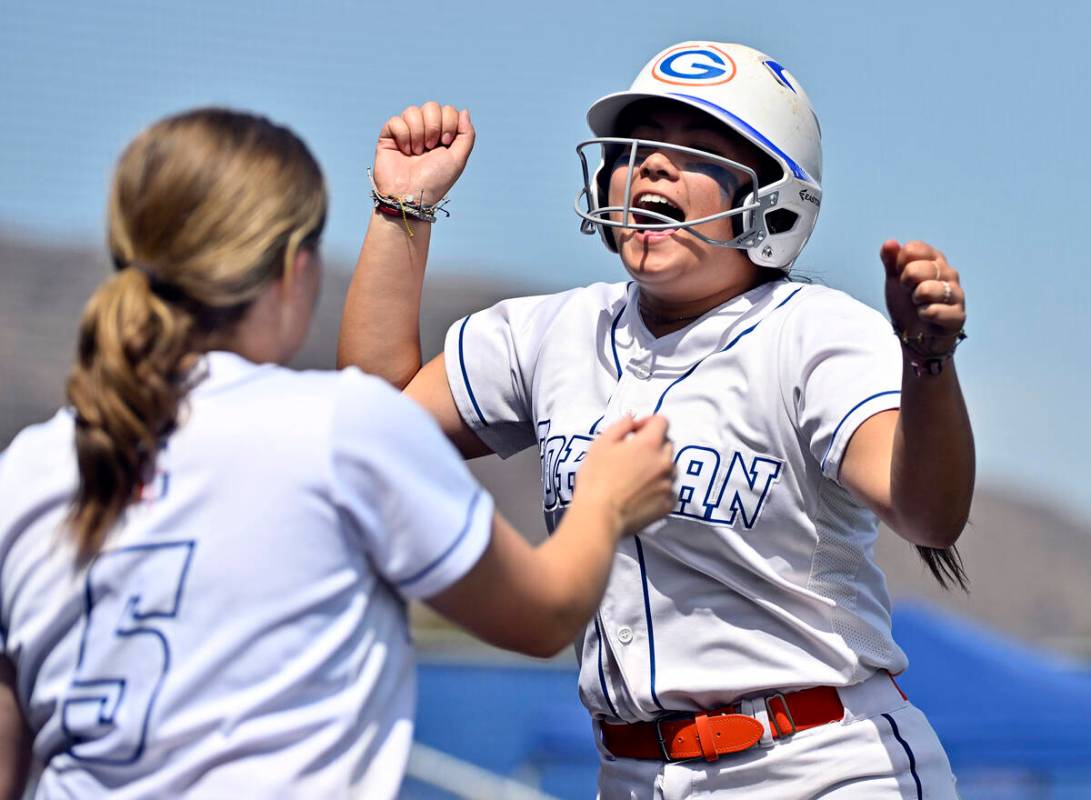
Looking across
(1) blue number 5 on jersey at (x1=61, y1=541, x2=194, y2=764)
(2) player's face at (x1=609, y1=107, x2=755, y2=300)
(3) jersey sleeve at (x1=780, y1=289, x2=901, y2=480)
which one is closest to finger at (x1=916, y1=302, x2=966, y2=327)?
(3) jersey sleeve at (x1=780, y1=289, x2=901, y2=480)

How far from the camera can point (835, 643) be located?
278 centimetres

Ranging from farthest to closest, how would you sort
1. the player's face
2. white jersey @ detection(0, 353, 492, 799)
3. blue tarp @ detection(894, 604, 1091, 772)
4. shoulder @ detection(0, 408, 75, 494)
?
1. blue tarp @ detection(894, 604, 1091, 772)
2. the player's face
3. shoulder @ detection(0, 408, 75, 494)
4. white jersey @ detection(0, 353, 492, 799)

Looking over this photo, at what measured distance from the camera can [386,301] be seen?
10.8 feet

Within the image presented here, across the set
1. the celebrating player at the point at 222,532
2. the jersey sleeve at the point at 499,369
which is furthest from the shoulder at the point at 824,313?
the celebrating player at the point at 222,532

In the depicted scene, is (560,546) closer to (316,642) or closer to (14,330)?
(316,642)

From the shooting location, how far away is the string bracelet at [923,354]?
240 centimetres

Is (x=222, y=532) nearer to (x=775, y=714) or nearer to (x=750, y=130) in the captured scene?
(x=775, y=714)

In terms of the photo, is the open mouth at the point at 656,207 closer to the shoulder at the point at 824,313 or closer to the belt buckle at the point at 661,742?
the shoulder at the point at 824,313

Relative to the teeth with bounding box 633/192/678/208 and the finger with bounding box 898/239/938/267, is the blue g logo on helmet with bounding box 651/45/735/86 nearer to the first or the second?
the teeth with bounding box 633/192/678/208

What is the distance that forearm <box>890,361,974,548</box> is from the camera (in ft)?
8.06

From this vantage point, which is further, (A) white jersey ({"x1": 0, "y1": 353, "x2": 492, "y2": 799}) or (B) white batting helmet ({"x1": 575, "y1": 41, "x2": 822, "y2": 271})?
(B) white batting helmet ({"x1": 575, "y1": 41, "x2": 822, "y2": 271})

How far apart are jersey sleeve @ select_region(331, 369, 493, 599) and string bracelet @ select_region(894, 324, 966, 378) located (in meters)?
0.80

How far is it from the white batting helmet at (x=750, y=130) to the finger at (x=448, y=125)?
32 centimetres

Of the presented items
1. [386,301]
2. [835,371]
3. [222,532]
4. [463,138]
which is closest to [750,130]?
[835,371]
